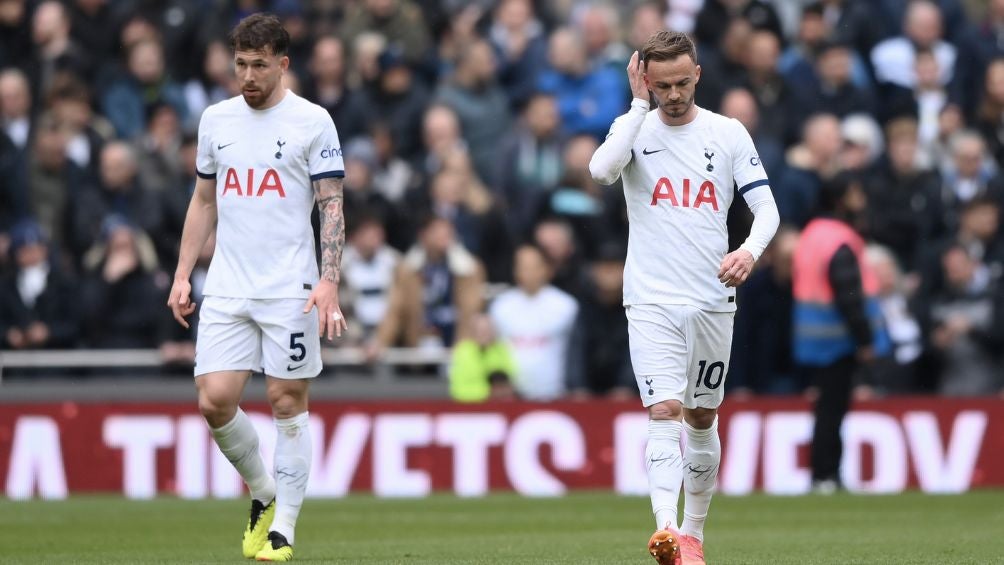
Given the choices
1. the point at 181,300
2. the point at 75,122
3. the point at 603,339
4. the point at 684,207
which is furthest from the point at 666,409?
the point at 75,122

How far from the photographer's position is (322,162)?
9.73 meters

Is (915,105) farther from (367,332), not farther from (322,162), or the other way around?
(322,162)

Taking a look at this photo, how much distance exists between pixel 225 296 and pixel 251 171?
68 centimetres

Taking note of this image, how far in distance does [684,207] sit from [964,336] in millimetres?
8766

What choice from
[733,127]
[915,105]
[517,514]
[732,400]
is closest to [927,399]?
[732,400]

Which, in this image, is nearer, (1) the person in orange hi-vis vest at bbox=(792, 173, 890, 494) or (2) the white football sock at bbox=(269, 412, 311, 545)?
(2) the white football sock at bbox=(269, 412, 311, 545)

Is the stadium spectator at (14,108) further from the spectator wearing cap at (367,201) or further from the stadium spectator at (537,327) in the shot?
the stadium spectator at (537,327)

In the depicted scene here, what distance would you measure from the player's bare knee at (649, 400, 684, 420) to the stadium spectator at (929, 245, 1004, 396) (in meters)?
8.77

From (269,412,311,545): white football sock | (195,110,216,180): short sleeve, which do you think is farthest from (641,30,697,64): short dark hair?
(269,412,311,545): white football sock

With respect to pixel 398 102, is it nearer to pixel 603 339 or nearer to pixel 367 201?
pixel 367 201

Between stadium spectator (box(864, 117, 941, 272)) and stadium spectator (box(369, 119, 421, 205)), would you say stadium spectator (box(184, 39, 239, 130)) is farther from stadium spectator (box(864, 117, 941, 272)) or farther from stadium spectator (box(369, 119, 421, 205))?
stadium spectator (box(864, 117, 941, 272))

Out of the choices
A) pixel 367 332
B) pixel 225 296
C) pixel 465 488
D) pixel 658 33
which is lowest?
pixel 465 488

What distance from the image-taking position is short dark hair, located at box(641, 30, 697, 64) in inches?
347

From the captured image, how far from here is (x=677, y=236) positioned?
355 inches
